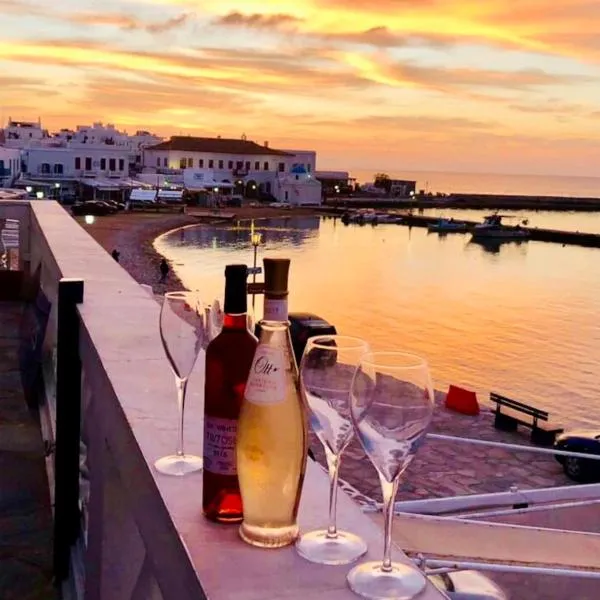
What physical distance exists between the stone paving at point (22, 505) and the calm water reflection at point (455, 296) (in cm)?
1444

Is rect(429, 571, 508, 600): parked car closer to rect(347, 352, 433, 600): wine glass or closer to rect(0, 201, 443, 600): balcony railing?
rect(0, 201, 443, 600): balcony railing

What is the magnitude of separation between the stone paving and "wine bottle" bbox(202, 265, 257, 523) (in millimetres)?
1237

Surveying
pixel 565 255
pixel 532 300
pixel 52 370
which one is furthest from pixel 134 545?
pixel 565 255

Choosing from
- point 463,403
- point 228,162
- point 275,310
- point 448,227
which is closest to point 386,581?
point 275,310

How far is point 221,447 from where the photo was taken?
3.06 feet

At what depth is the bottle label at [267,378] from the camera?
2.89 feet

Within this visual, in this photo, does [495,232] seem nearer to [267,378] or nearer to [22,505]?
[22,505]

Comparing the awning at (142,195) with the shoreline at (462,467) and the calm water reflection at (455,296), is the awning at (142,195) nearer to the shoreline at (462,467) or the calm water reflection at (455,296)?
the calm water reflection at (455,296)

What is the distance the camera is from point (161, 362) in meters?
1.54

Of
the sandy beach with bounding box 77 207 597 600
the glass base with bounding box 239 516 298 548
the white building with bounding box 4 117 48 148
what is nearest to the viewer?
the glass base with bounding box 239 516 298 548

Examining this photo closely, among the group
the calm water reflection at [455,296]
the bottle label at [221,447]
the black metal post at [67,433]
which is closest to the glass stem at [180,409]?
the bottle label at [221,447]

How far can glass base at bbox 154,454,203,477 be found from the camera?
1033 millimetres

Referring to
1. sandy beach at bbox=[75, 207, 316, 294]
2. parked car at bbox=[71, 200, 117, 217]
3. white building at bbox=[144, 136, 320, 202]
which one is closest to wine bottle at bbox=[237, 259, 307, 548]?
sandy beach at bbox=[75, 207, 316, 294]

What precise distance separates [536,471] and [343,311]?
58.1 ft
